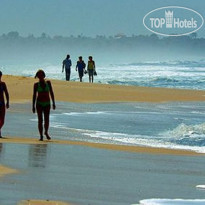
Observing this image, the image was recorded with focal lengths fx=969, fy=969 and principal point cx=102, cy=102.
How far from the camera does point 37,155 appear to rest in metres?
14.1

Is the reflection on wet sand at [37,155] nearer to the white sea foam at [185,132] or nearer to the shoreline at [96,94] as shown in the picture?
the white sea foam at [185,132]

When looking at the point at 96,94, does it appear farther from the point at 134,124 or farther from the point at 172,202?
the point at 172,202

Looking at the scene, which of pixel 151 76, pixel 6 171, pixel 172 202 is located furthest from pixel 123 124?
pixel 151 76

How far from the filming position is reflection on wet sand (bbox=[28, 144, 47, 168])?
1305cm

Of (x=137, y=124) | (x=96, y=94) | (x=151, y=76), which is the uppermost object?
(x=151, y=76)

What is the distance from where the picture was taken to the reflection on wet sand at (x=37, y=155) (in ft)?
42.8

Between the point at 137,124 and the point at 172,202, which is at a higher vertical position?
the point at 137,124

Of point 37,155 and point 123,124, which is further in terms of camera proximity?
point 123,124

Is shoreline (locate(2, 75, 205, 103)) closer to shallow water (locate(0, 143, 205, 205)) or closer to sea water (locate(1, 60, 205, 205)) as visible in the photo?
sea water (locate(1, 60, 205, 205))

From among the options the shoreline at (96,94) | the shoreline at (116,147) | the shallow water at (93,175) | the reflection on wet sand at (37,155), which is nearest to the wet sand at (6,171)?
the shallow water at (93,175)

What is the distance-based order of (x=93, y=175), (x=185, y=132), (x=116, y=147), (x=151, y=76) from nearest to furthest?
(x=93, y=175), (x=116, y=147), (x=185, y=132), (x=151, y=76)

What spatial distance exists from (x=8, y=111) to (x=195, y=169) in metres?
11.4

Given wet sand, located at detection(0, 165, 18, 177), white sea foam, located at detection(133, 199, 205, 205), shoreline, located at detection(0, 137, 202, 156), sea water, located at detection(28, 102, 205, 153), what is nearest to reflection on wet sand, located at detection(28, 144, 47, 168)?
wet sand, located at detection(0, 165, 18, 177)

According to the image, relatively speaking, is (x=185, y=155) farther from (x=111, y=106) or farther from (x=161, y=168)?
(x=111, y=106)
